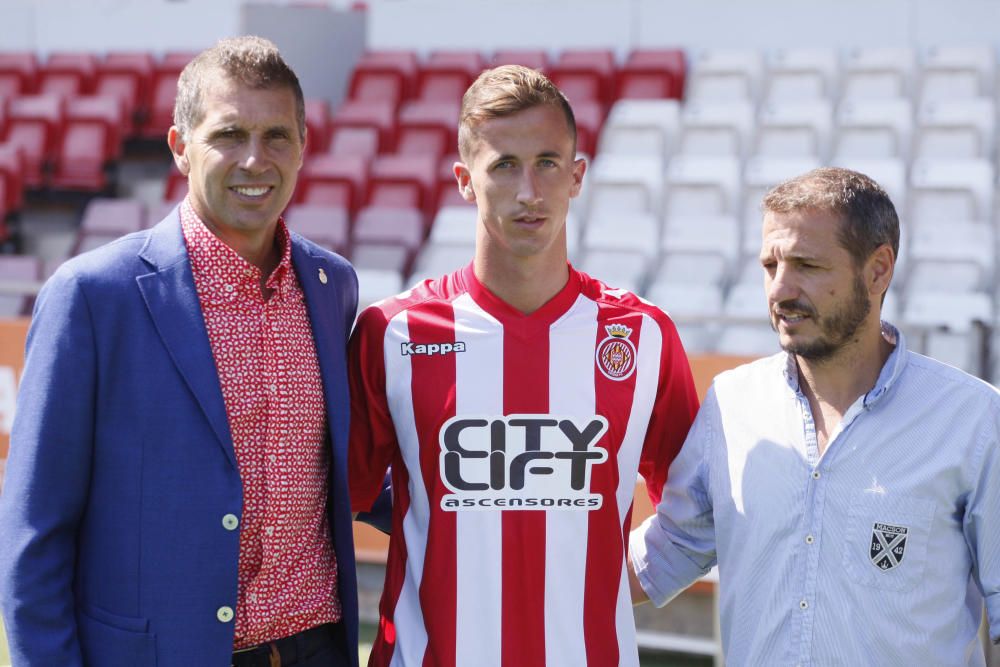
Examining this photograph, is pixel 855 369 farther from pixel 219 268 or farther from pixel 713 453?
pixel 219 268

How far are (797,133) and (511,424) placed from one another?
5.68 m

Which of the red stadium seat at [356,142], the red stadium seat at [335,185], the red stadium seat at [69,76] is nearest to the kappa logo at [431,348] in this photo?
the red stadium seat at [335,185]

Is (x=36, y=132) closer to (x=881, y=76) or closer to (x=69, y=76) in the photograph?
(x=69, y=76)

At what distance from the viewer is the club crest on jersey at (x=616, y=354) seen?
2.57 m

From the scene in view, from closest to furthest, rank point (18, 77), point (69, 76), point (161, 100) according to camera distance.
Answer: point (161, 100) < point (69, 76) < point (18, 77)

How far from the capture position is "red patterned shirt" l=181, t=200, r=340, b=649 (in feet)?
7.34

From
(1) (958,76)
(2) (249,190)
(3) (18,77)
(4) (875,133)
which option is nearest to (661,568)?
(2) (249,190)

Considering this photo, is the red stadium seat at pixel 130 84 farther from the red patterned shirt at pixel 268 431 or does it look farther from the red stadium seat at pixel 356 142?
the red patterned shirt at pixel 268 431

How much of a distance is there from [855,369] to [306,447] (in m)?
1.08

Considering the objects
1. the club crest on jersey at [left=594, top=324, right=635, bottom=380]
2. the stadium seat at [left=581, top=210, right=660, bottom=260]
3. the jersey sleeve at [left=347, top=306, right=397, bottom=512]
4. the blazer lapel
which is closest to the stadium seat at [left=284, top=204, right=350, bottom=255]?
the stadium seat at [left=581, top=210, right=660, bottom=260]

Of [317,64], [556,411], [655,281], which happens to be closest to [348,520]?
[556,411]

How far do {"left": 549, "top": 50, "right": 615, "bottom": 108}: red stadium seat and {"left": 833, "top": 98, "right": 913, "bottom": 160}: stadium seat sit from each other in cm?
200

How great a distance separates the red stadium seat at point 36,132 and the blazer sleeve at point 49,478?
26.1ft

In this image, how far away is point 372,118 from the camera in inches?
358
